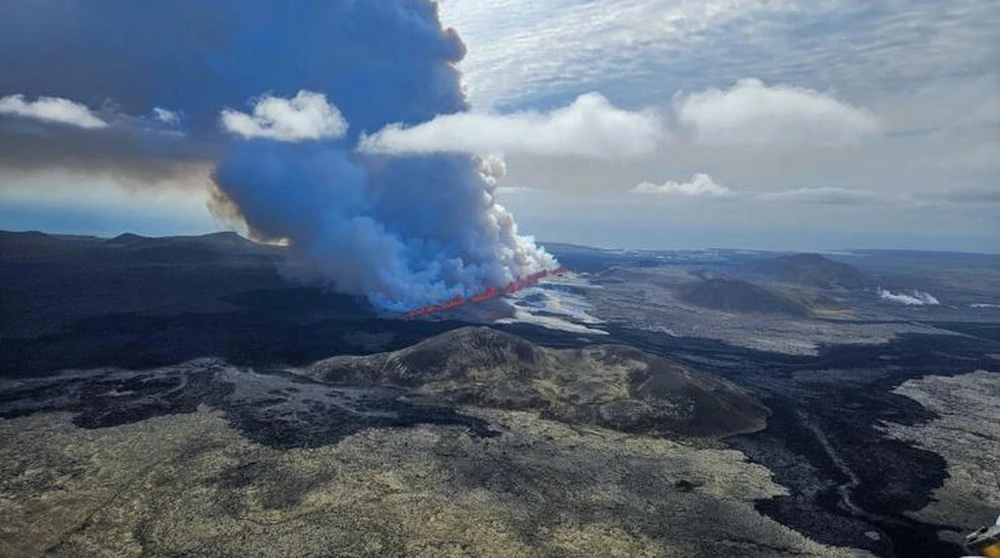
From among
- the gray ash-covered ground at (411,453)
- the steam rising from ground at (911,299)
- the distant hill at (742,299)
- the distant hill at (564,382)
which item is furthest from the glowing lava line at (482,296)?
the steam rising from ground at (911,299)

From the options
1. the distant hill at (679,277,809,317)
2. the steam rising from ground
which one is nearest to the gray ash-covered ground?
the distant hill at (679,277,809,317)

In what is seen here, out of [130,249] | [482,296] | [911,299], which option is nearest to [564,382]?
[482,296]

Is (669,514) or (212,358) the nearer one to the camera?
(669,514)

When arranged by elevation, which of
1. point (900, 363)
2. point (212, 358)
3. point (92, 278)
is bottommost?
point (900, 363)

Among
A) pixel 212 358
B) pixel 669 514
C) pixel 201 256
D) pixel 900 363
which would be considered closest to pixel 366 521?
pixel 669 514

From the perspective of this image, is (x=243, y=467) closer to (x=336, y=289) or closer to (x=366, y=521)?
(x=366, y=521)

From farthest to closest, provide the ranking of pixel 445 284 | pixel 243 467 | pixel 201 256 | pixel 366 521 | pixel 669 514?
pixel 201 256, pixel 445 284, pixel 243 467, pixel 669 514, pixel 366 521
